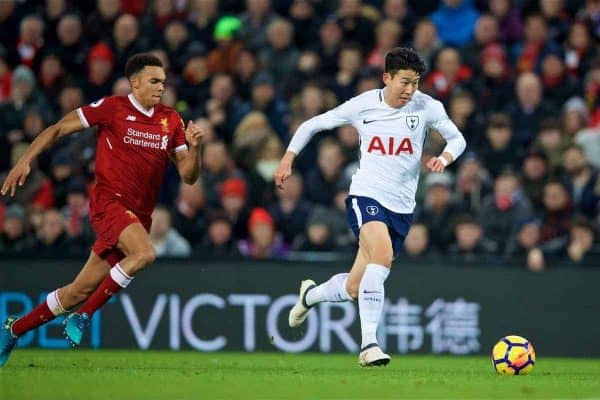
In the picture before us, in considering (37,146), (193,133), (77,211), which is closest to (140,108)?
(193,133)

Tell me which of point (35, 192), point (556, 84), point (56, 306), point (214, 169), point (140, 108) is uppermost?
point (556, 84)

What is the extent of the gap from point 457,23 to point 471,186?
10.1 feet

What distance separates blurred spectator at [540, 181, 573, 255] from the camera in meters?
15.7

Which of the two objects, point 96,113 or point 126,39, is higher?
point 126,39

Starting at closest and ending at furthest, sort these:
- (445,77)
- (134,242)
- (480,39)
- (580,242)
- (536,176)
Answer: (134,242)
(580,242)
(536,176)
(445,77)
(480,39)

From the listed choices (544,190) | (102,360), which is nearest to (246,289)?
(102,360)

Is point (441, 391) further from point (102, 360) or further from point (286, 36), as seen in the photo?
point (286, 36)

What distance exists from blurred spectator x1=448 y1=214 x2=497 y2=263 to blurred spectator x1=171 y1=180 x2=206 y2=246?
2.92 m

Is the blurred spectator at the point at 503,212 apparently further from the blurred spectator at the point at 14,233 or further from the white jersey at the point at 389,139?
the blurred spectator at the point at 14,233

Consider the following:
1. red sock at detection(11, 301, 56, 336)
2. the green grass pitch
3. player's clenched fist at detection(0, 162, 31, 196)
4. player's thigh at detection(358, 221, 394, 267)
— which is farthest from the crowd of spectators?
player's clenched fist at detection(0, 162, 31, 196)

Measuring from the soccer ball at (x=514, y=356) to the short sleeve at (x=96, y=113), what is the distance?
12.1 ft

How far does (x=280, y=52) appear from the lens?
18.3m

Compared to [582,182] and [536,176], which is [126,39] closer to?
[536,176]

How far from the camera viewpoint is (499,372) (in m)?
11.5
